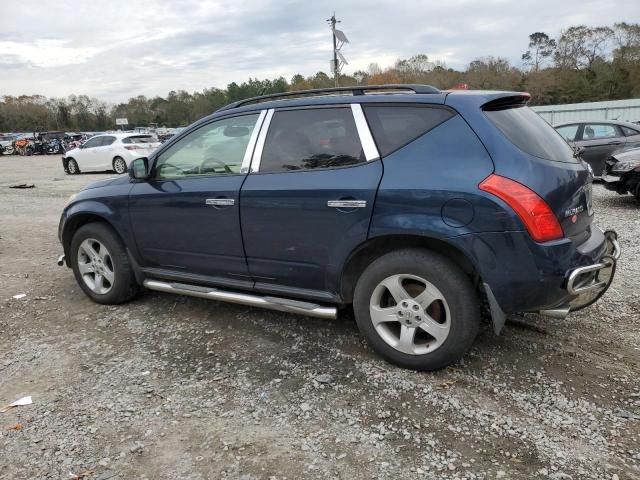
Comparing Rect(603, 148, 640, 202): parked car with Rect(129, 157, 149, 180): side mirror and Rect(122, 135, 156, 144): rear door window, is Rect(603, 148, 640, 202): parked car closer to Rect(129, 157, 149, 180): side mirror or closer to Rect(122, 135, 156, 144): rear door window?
Rect(129, 157, 149, 180): side mirror

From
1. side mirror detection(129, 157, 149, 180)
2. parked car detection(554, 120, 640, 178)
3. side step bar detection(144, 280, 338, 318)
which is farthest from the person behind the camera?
parked car detection(554, 120, 640, 178)

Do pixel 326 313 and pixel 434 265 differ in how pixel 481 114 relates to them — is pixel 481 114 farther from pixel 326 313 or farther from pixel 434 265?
pixel 326 313

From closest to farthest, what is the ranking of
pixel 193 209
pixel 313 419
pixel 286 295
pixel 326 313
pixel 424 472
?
pixel 424 472, pixel 313 419, pixel 326 313, pixel 286 295, pixel 193 209

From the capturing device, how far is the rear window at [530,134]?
303 cm

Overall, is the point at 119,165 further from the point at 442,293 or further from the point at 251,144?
the point at 442,293

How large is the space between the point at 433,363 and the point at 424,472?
0.88 meters

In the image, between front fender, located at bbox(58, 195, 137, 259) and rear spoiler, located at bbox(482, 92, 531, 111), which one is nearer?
rear spoiler, located at bbox(482, 92, 531, 111)

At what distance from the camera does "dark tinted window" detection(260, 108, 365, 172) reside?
Result: 3402mm

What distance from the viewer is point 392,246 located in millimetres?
3264

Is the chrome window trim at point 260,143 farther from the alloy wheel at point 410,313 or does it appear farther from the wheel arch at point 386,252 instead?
the alloy wheel at point 410,313

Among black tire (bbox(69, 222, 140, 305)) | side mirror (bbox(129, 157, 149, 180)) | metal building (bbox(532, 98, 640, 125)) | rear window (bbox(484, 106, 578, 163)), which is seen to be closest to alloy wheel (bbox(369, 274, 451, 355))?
rear window (bbox(484, 106, 578, 163))

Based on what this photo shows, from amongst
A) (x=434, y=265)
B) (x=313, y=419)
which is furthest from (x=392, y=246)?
(x=313, y=419)

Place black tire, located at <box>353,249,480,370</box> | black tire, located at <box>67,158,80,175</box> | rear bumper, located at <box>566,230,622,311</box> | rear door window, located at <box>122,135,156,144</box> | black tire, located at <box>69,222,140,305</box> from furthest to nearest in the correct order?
black tire, located at <box>67,158,80,175</box> < rear door window, located at <box>122,135,156,144</box> < black tire, located at <box>69,222,140,305</box> < black tire, located at <box>353,249,480,370</box> < rear bumper, located at <box>566,230,622,311</box>

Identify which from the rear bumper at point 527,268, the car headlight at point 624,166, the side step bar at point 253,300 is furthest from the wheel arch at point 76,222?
the car headlight at point 624,166
